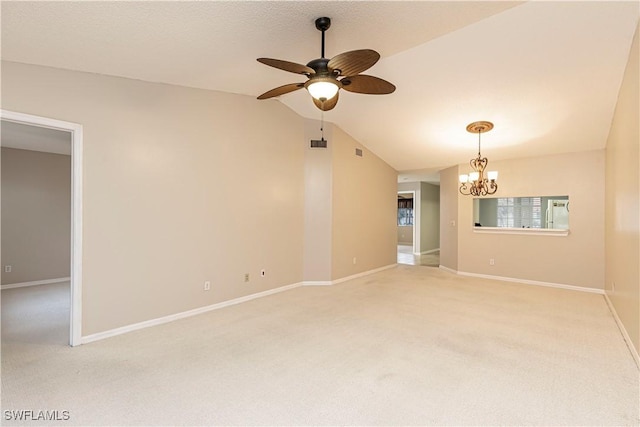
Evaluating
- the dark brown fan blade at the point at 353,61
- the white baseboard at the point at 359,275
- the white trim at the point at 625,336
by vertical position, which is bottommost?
the white trim at the point at 625,336

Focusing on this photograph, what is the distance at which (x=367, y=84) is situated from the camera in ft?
8.77

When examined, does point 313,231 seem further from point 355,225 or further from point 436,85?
point 436,85

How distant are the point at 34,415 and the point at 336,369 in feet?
6.52

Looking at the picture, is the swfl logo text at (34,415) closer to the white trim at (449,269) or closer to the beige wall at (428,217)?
the white trim at (449,269)

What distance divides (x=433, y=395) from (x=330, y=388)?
71 centimetres

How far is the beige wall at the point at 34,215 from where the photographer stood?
5.48 meters

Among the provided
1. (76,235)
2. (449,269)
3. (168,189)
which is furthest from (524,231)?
(76,235)

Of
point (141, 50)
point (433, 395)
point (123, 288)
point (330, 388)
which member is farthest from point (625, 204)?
point (123, 288)

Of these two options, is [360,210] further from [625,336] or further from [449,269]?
[625,336]

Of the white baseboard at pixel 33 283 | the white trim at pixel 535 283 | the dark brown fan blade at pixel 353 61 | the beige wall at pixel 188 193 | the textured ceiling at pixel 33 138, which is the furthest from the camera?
the white baseboard at pixel 33 283

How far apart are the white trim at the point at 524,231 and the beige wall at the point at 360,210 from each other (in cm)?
188

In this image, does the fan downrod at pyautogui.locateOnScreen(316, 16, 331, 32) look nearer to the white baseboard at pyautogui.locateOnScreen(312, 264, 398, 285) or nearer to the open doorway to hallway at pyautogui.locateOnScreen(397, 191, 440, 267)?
the white baseboard at pyautogui.locateOnScreen(312, 264, 398, 285)

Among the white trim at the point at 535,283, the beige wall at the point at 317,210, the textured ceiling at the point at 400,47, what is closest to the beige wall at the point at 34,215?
the textured ceiling at the point at 400,47

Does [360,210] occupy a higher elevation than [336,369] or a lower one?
higher
